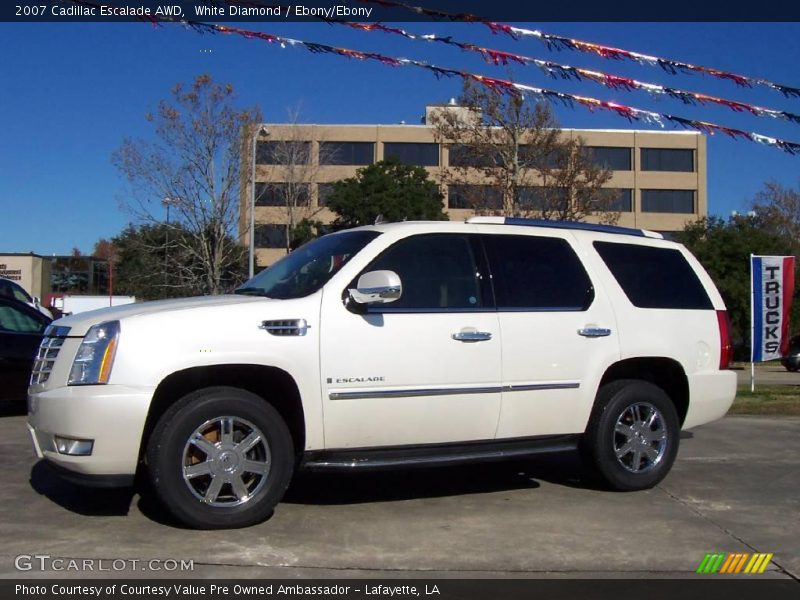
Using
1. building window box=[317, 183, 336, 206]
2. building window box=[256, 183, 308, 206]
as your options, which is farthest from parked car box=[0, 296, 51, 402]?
building window box=[317, 183, 336, 206]

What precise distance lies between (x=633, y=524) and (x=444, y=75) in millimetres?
3343

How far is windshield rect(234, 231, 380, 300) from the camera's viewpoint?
5.47 m

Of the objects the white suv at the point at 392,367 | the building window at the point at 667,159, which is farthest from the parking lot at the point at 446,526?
the building window at the point at 667,159

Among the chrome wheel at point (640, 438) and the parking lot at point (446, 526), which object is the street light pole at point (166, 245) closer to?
the parking lot at point (446, 526)

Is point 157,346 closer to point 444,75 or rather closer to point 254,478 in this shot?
point 254,478

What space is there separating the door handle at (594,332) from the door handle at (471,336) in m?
0.83

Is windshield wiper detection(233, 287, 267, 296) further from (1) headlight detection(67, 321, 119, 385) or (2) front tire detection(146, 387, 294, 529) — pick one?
(1) headlight detection(67, 321, 119, 385)

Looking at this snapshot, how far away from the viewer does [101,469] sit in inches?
185

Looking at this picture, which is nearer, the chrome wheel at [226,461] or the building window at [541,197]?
the chrome wheel at [226,461]

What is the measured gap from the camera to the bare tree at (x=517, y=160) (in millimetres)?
24469

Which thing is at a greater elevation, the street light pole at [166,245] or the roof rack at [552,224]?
the street light pole at [166,245]

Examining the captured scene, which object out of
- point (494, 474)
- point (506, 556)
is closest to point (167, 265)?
point (494, 474)
